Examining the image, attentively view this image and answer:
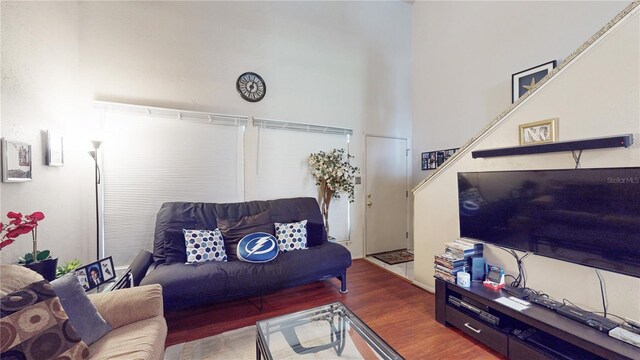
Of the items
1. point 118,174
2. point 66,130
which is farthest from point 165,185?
point 66,130

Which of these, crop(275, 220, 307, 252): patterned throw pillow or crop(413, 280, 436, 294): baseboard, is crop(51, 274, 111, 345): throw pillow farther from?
crop(413, 280, 436, 294): baseboard

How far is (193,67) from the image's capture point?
3.11 metres

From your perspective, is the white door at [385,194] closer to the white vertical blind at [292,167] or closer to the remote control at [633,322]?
the white vertical blind at [292,167]

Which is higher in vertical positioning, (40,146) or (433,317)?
(40,146)

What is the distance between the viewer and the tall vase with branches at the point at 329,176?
362 centimetres

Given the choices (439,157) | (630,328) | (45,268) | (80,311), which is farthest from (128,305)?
(439,157)

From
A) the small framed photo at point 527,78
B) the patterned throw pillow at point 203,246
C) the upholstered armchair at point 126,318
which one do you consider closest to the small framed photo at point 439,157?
the small framed photo at point 527,78

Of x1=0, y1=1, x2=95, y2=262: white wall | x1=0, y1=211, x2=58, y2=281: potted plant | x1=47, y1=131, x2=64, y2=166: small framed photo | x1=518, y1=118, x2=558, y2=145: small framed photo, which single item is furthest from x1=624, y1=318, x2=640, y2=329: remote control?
x1=47, y1=131, x2=64, y2=166: small framed photo

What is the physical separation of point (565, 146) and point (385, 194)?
275 centimetres

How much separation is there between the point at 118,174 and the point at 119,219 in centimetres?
51

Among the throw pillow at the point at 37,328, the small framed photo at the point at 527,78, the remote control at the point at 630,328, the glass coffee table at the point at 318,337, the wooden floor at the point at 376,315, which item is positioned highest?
the small framed photo at the point at 527,78

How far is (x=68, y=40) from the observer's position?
95.5 inches

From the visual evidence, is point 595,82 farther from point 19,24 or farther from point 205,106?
point 19,24

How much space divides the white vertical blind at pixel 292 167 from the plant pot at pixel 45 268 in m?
1.99
